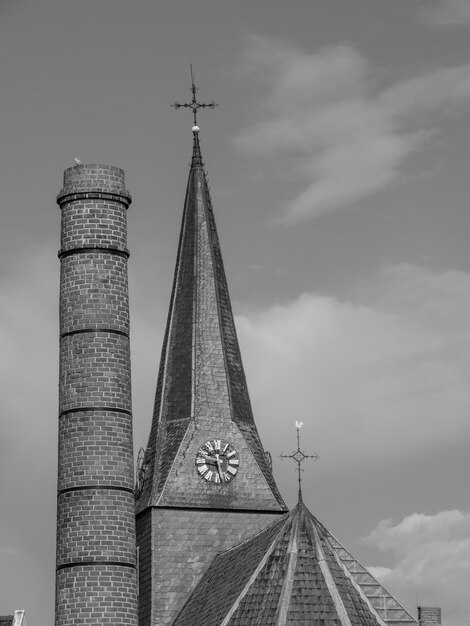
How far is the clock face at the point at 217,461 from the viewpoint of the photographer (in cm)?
4559

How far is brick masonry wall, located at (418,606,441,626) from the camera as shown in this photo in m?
54.8

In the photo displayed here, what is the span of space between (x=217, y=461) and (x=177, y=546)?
2.50 metres

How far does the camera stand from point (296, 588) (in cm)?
3722

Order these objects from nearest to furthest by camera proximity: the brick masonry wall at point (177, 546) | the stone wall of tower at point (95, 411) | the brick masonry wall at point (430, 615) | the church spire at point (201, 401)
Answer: the stone wall of tower at point (95, 411)
the brick masonry wall at point (177, 546)
the church spire at point (201, 401)
the brick masonry wall at point (430, 615)

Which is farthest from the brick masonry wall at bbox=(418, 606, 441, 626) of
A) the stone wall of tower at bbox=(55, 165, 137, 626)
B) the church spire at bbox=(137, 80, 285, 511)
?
the stone wall of tower at bbox=(55, 165, 137, 626)

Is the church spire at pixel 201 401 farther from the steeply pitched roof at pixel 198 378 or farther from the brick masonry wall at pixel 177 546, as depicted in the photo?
the brick masonry wall at pixel 177 546

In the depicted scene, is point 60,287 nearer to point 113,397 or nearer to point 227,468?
point 113,397

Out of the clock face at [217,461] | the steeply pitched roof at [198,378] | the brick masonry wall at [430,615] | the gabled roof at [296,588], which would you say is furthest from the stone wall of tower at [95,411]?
the brick masonry wall at [430,615]

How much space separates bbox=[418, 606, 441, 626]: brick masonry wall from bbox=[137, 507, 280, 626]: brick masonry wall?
11039 mm

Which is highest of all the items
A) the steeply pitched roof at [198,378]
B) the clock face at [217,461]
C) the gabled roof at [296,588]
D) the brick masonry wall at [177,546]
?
the steeply pitched roof at [198,378]

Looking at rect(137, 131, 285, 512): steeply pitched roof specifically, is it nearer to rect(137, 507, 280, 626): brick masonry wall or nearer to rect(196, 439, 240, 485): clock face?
rect(196, 439, 240, 485): clock face

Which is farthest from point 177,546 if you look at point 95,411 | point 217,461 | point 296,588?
point 95,411

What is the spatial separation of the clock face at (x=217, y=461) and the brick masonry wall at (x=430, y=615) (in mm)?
11777

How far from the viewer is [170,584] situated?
44031 millimetres
